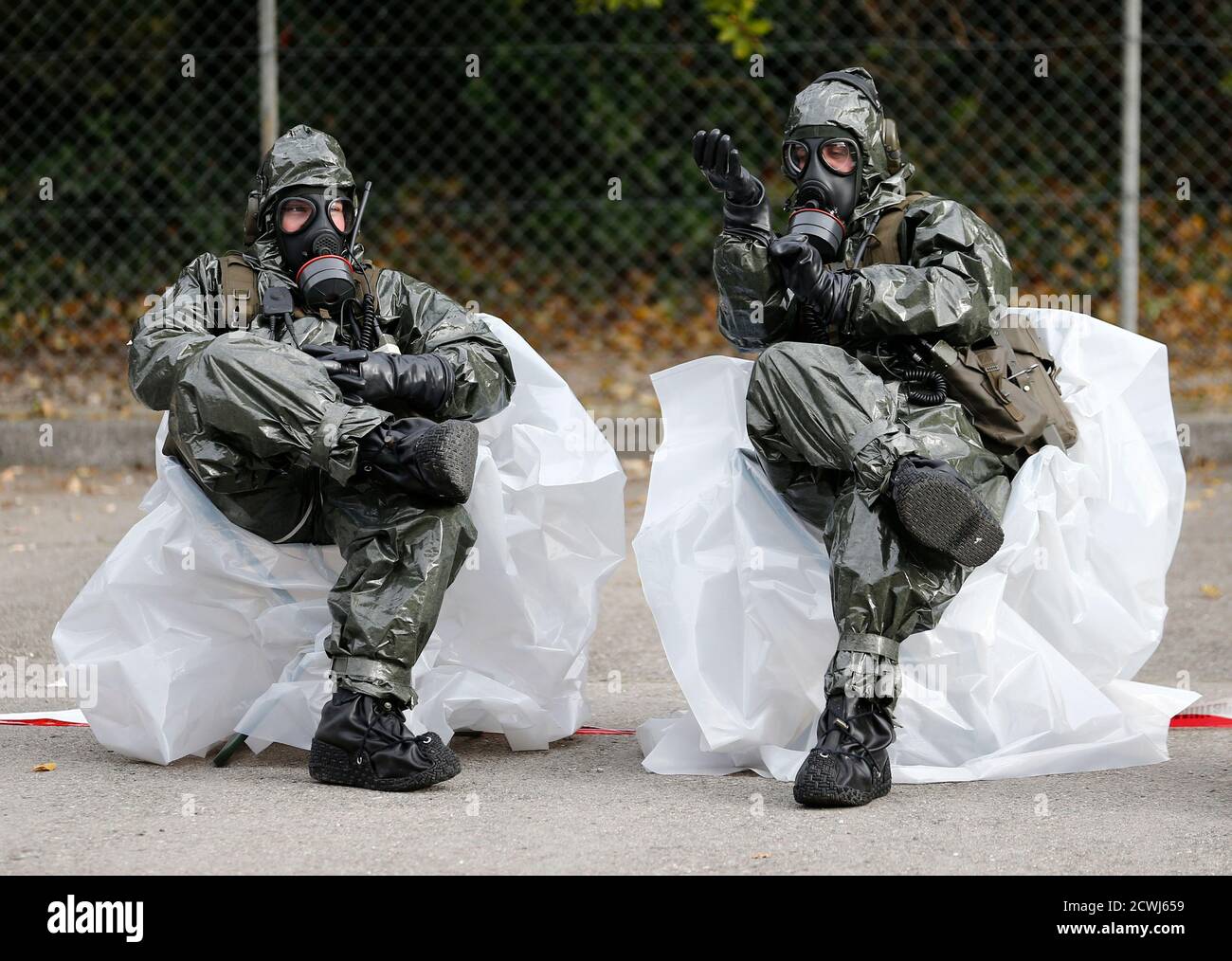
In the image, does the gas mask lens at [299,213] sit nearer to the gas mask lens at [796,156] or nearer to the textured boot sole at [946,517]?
the gas mask lens at [796,156]

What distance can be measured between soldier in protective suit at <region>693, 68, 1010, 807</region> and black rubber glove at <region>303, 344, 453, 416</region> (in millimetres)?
672

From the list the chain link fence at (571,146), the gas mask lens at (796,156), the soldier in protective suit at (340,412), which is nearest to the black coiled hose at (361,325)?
the soldier in protective suit at (340,412)

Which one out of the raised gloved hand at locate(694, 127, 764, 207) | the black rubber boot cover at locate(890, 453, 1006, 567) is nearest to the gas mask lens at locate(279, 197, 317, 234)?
the raised gloved hand at locate(694, 127, 764, 207)

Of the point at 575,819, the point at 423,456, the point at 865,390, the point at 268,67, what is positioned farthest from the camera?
the point at 268,67

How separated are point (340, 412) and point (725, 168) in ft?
3.16

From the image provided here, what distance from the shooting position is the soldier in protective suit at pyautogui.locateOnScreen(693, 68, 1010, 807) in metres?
3.17

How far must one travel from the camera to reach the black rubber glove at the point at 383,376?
3316 mm

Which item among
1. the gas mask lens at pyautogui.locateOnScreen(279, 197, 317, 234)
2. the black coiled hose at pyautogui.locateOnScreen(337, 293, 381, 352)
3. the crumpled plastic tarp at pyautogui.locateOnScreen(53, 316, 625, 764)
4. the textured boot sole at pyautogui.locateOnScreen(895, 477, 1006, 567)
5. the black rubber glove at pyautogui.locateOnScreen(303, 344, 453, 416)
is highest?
the gas mask lens at pyautogui.locateOnScreen(279, 197, 317, 234)

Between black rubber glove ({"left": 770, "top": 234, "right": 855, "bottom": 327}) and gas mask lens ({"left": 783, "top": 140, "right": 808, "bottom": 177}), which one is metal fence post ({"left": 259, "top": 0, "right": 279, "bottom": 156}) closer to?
gas mask lens ({"left": 783, "top": 140, "right": 808, "bottom": 177})

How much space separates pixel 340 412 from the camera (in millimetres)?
3211

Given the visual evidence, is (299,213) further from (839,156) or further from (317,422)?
(839,156)

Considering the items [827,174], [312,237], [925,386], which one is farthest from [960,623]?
[312,237]

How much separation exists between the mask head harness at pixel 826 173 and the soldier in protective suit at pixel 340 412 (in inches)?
30.1

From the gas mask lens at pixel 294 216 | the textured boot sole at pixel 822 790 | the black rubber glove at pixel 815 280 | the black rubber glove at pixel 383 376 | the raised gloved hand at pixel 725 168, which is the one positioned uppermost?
the raised gloved hand at pixel 725 168
